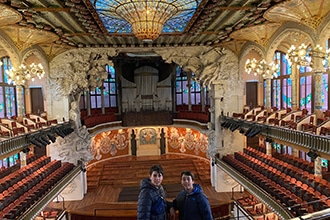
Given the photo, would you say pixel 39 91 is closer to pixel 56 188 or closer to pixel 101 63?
pixel 101 63

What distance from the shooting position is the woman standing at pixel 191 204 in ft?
9.91

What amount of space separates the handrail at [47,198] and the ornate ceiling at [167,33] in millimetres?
7042

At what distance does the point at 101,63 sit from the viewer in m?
18.1

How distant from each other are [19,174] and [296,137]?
11.7 m

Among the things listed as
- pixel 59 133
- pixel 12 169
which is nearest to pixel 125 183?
pixel 59 133

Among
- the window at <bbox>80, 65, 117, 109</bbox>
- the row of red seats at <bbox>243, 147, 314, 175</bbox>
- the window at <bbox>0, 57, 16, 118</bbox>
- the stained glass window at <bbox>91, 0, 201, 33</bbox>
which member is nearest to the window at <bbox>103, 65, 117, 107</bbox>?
the window at <bbox>80, 65, 117, 109</bbox>

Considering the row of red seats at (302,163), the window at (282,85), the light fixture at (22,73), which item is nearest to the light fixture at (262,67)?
the window at (282,85)

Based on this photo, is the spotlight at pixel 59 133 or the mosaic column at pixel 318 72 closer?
the mosaic column at pixel 318 72

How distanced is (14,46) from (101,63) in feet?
18.2

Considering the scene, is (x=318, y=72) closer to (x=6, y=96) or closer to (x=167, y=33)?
(x=167, y=33)

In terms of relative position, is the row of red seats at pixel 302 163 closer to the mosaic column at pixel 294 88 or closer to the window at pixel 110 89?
the mosaic column at pixel 294 88

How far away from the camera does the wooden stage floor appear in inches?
599

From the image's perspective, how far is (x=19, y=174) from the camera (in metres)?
12.6

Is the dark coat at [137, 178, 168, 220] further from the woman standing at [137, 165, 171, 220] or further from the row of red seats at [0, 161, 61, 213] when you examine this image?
the row of red seats at [0, 161, 61, 213]
